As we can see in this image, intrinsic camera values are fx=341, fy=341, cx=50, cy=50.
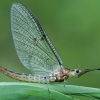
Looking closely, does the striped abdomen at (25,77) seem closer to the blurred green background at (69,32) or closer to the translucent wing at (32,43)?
the translucent wing at (32,43)

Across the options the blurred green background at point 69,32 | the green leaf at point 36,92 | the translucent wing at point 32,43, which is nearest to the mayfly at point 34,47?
the translucent wing at point 32,43

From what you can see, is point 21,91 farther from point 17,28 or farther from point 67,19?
point 67,19

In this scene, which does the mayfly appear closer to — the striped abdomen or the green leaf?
the striped abdomen

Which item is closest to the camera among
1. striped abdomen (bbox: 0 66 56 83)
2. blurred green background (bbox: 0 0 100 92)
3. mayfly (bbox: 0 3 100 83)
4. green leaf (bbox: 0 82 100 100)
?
green leaf (bbox: 0 82 100 100)

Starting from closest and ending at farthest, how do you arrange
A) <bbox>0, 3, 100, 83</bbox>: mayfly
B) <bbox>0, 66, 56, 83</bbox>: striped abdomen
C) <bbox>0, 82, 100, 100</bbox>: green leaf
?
A: <bbox>0, 82, 100, 100</bbox>: green leaf < <bbox>0, 66, 56, 83</bbox>: striped abdomen < <bbox>0, 3, 100, 83</bbox>: mayfly

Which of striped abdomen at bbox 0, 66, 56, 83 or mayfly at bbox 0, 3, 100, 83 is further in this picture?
mayfly at bbox 0, 3, 100, 83

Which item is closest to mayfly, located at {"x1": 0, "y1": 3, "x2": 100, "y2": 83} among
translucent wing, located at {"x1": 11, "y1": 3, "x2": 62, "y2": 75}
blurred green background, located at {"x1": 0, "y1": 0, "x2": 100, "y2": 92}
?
translucent wing, located at {"x1": 11, "y1": 3, "x2": 62, "y2": 75}

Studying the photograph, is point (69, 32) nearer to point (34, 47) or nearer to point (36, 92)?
point (34, 47)

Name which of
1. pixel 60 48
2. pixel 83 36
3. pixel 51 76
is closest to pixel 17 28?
pixel 51 76
